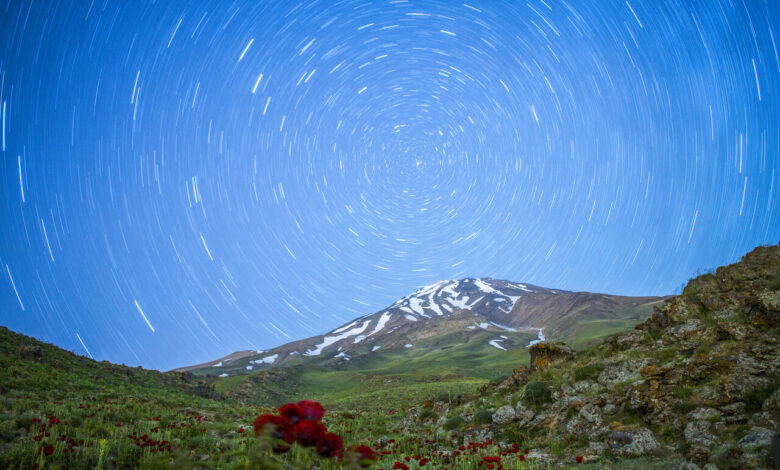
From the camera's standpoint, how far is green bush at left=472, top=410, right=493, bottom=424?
450 inches

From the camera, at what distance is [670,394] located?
820cm

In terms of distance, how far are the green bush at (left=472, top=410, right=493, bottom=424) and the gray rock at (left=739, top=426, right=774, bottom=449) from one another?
681cm

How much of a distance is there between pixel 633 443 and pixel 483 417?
16.8 feet

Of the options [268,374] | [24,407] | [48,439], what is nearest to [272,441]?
[48,439]

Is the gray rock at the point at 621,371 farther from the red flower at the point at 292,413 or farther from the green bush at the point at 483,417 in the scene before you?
the red flower at the point at 292,413

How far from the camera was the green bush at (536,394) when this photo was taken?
1147 centimetres

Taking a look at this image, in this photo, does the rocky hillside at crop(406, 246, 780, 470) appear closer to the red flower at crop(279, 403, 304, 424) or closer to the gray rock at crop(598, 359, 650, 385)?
the gray rock at crop(598, 359, 650, 385)

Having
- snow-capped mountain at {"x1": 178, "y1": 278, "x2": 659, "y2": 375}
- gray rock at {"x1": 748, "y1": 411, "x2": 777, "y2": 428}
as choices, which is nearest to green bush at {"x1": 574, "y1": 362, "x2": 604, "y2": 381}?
gray rock at {"x1": 748, "y1": 411, "x2": 777, "y2": 428}

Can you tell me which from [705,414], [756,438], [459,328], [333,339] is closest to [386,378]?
[705,414]

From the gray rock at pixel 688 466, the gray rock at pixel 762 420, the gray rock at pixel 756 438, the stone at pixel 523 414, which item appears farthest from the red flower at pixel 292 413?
the stone at pixel 523 414

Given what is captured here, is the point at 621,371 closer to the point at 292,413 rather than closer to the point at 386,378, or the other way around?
the point at 292,413

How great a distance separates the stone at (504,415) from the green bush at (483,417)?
349 millimetres

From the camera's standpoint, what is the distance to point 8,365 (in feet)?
54.6

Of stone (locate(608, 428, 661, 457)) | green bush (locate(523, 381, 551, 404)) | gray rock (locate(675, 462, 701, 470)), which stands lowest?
stone (locate(608, 428, 661, 457))
